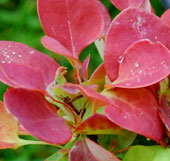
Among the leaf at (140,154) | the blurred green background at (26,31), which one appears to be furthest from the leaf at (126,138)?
the blurred green background at (26,31)

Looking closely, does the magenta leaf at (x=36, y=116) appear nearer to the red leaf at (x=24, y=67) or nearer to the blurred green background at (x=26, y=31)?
the red leaf at (x=24, y=67)

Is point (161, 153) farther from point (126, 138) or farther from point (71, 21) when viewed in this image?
point (71, 21)

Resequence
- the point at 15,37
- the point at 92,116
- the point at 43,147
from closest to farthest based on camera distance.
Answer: the point at 92,116, the point at 43,147, the point at 15,37

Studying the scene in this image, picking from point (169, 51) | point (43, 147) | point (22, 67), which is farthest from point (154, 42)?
point (43, 147)

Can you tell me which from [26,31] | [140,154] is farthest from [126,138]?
[26,31]

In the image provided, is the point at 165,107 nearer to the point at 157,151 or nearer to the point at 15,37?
the point at 157,151

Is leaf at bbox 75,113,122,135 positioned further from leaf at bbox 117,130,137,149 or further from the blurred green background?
the blurred green background
